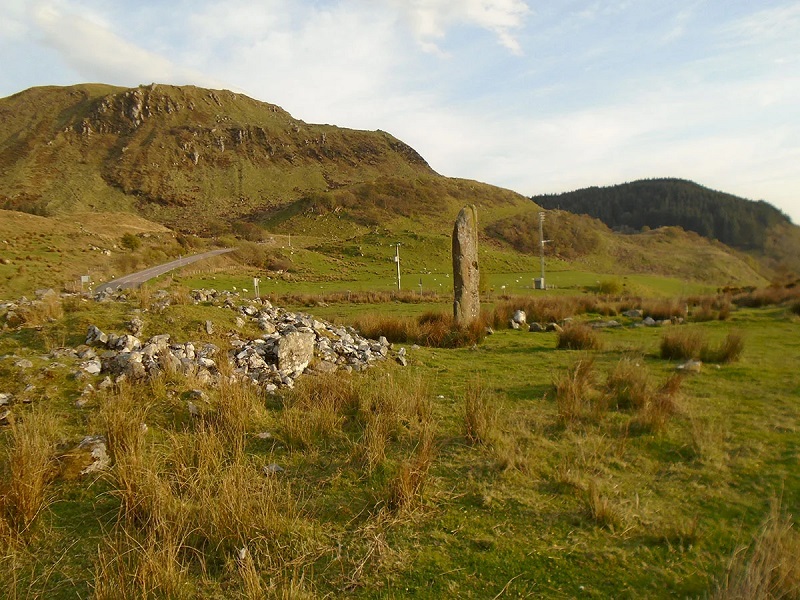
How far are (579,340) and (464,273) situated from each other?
3455mm

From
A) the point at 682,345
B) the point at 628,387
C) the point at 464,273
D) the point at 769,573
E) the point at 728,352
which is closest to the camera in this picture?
the point at 769,573

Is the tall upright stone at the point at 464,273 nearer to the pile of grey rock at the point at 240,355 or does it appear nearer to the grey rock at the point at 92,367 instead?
the pile of grey rock at the point at 240,355

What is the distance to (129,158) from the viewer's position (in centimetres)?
11469

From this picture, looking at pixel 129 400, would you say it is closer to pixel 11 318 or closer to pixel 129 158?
pixel 11 318

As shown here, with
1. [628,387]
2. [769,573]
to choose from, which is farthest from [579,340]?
[769,573]

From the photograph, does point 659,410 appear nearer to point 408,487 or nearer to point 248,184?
point 408,487

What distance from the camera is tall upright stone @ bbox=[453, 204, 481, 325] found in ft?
40.5

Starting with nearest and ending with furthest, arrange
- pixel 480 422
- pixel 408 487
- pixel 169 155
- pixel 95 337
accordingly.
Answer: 1. pixel 408 487
2. pixel 480 422
3. pixel 95 337
4. pixel 169 155

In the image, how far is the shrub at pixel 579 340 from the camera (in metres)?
10.6

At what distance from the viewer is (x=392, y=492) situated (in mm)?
3590

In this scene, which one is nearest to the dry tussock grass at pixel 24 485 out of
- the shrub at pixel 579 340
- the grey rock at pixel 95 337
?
the grey rock at pixel 95 337

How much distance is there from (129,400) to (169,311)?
3803mm

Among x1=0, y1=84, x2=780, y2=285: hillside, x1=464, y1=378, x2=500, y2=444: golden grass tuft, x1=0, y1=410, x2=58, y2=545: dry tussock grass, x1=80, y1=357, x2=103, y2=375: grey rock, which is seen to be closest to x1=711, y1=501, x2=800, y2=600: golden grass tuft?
x1=464, y1=378, x2=500, y2=444: golden grass tuft

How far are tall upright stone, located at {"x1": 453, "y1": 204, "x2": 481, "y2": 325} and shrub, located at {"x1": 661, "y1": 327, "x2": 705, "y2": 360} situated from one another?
4.50 metres
